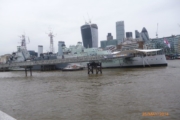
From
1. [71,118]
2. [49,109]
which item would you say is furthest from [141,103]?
[49,109]

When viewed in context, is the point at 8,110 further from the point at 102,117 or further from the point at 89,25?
the point at 89,25

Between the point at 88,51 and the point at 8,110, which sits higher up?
the point at 88,51

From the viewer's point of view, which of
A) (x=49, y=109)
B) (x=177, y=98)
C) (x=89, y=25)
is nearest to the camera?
(x=49, y=109)

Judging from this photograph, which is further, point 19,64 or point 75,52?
point 75,52

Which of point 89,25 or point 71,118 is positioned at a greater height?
point 89,25

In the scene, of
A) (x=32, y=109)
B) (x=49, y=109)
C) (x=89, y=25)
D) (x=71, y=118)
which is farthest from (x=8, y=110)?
(x=89, y=25)

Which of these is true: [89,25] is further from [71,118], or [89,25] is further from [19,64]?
[71,118]

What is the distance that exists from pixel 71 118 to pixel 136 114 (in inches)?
163

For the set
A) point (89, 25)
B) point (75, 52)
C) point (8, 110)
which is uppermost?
point (89, 25)

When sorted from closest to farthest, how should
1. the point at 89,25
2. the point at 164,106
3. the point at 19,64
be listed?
the point at 164,106 → the point at 19,64 → the point at 89,25

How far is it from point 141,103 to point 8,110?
1057 cm

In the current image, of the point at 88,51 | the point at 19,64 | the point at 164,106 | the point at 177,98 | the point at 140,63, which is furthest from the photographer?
the point at 88,51

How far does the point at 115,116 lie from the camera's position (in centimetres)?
1022

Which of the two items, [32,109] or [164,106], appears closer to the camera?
[164,106]
